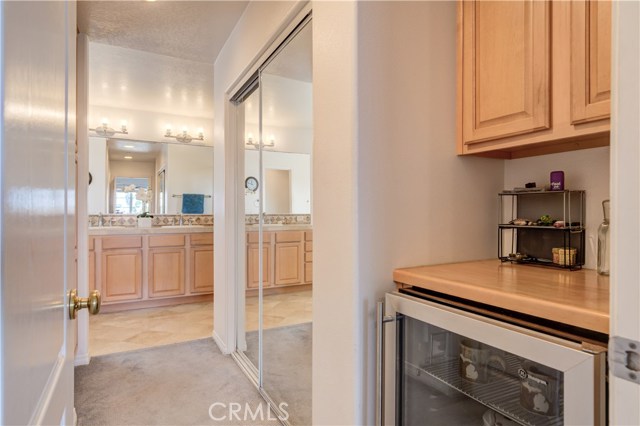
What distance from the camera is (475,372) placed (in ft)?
3.45

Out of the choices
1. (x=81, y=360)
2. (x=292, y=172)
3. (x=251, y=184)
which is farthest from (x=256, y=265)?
(x=81, y=360)

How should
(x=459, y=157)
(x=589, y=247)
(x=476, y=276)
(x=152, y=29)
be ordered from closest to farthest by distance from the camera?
1. (x=476, y=276)
2. (x=589, y=247)
3. (x=459, y=157)
4. (x=152, y=29)

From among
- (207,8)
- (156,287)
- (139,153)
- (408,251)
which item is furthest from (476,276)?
(139,153)

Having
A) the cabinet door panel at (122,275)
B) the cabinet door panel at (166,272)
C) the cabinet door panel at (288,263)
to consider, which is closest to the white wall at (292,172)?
the cabinet door panel at (288,263)

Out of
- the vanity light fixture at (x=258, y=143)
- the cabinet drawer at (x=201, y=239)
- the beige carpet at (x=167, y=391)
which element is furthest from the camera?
the cabinet drawer at (x=201, y=239)

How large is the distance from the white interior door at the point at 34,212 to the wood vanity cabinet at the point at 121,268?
3453 millimetres

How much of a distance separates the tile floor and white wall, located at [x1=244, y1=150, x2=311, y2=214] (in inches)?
22.0

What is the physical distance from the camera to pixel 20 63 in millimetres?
429

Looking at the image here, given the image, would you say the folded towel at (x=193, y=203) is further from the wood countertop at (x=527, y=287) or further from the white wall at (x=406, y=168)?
the wood countertop at (x=527, y=287)

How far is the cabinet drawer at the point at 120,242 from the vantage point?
379 centimetres

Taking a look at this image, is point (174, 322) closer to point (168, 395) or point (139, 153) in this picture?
point (168, 395)

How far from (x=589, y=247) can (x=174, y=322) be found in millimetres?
3531

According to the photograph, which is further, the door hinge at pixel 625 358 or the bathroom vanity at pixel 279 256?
the bathroom vanity at pixel 279 256

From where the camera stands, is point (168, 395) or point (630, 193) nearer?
point (630, 193)
